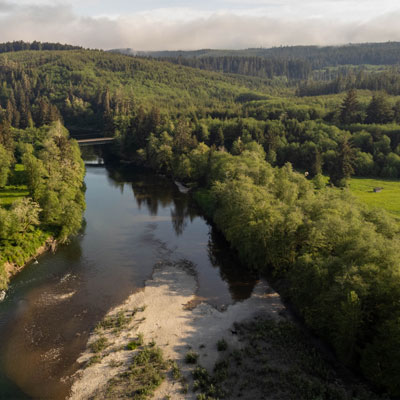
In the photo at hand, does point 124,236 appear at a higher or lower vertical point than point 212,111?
lower

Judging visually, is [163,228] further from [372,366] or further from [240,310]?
[372,366]

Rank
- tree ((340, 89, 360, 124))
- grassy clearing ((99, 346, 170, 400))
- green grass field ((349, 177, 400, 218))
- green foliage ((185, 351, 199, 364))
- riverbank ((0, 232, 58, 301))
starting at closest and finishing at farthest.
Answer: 1. grassy clearing ((99, 346, 170, 400))
2. green foliage ((185, 351, 199, 364))
3. riverbank ((0, 232, 58, 301))
4. green grass field ((349, 177, 400, 218))
5. tree ((340, 89, 360, 124))

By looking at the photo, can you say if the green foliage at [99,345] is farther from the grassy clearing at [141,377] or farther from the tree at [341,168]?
the tree at [341,168]

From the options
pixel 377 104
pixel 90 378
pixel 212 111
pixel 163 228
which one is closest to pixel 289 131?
pixel 377 104

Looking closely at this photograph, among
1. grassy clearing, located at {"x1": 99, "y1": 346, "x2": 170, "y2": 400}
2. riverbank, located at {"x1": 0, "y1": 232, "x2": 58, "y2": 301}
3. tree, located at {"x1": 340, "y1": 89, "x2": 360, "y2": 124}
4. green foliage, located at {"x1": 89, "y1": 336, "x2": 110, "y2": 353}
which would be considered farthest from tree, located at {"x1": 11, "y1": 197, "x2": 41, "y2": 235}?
tree, located at {"x1": 340, "y1": 89, "x2": 360, "y2": 124}

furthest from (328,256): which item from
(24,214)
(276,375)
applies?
(24,214)

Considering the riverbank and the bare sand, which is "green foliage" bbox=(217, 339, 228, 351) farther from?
the riverbank
